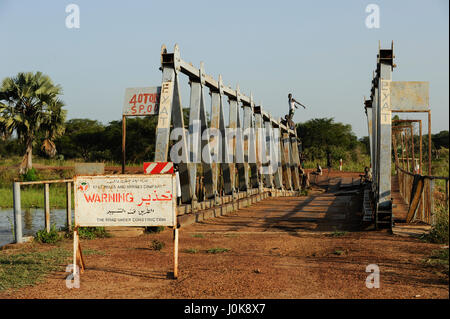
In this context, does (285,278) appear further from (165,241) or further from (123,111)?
(123,111)

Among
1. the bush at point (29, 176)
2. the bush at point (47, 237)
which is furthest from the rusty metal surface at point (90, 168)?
the bush at point (29, 176)

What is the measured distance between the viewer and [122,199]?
7102 mm

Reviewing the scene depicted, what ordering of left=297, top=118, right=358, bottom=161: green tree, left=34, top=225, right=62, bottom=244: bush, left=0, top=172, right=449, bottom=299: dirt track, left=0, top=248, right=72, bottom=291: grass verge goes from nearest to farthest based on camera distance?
left=0, top=172, right=449, bottom=299: dirt track, left=0, top=248, right=72, bottom=291: grass verge, left=34, top=225, right=62, bottom=244: bush, left=297, top=118, right=358, bottom=161: green tree

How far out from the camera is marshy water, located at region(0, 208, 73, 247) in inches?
542

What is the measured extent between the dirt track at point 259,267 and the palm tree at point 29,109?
1949 cm

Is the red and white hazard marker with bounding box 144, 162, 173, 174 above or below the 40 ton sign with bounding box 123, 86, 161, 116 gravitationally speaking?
below

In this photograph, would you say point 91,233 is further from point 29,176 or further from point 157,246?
point 29,176

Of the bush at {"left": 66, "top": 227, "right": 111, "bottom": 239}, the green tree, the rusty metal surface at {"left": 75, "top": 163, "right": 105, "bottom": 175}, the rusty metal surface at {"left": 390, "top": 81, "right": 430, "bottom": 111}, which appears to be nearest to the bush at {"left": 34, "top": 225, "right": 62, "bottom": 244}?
the bush at {"left": 66, "top": 227, "right": 111, "bottom": 239}

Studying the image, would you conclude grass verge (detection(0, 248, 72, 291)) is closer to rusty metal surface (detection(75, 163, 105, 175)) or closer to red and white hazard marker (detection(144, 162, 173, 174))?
rusty metal surface (detection(75, 163, 105, 175))

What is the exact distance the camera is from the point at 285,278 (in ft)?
20.5

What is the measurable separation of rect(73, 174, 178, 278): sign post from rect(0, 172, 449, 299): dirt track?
68cm

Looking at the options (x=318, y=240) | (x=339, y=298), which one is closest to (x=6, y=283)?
(x=339, y=298)

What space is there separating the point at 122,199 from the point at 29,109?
902 inches
